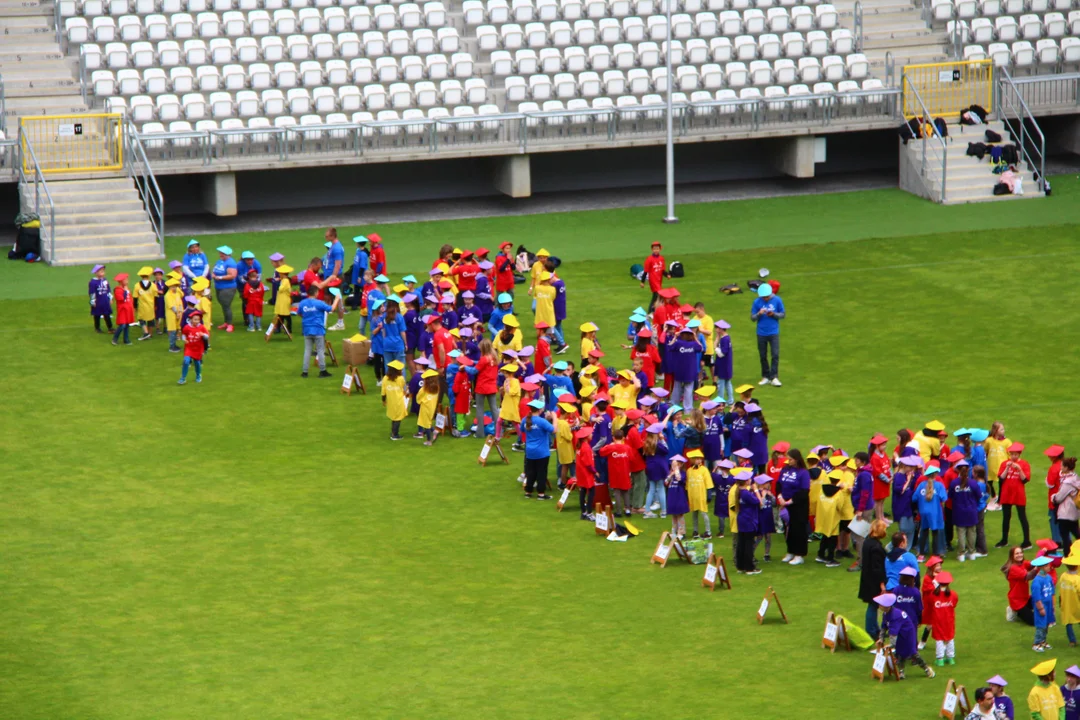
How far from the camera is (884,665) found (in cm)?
1723

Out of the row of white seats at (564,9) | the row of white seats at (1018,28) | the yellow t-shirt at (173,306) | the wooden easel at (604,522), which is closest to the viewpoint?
the wooden easel at (604,522)

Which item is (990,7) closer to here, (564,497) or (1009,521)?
(1009,521)

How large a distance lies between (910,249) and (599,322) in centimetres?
837

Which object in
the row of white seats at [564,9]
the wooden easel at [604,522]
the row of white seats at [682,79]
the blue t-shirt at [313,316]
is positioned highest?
the row of white seats at [564,9]

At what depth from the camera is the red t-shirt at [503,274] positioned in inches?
1206

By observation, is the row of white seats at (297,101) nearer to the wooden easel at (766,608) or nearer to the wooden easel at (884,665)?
the wooden easel at (766,608)

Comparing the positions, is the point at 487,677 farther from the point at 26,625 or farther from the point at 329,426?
the point at 329,426

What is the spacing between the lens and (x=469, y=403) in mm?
25609

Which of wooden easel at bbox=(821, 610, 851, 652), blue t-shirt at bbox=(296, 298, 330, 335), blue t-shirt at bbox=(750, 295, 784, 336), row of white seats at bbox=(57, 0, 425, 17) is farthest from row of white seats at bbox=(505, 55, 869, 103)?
wooden easel at bbox=(821, 610, 851, 652)

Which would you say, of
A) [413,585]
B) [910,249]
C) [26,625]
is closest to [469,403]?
[413,585]

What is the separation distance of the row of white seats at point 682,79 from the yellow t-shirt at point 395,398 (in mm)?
17126

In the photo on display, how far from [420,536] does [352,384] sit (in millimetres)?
6833

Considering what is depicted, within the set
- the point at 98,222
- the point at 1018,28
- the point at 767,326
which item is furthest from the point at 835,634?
the point at 1018,28

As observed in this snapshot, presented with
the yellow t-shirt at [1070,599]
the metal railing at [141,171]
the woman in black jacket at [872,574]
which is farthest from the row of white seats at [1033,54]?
the yellow t-shirt at [1070,599]
